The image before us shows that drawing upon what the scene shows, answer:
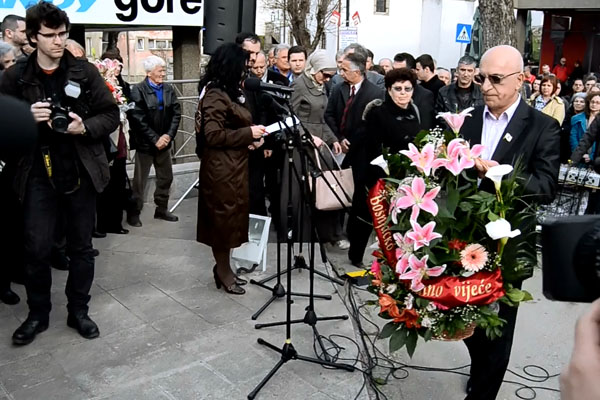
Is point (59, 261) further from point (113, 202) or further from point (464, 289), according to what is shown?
point (464, 289)

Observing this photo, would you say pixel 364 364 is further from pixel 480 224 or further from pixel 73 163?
pixel 73 163

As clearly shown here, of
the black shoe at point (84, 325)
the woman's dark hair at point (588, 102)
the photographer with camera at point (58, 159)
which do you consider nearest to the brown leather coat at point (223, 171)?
the photographer with camera at point (58, 159)

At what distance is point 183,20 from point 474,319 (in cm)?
645

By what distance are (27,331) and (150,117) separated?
3347 millimetres

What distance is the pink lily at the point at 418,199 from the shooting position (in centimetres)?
297

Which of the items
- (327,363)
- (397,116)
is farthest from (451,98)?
(327,363)

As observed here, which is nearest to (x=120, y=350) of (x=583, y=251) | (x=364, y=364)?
(x=364, y=364)

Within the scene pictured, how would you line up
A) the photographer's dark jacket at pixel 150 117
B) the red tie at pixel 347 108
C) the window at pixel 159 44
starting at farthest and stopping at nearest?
1. the window at pixel 159 44
2. the photographer's dark jacket at pixel 150 117
3. the red tie at pixel 347 108

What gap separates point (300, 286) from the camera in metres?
5.52

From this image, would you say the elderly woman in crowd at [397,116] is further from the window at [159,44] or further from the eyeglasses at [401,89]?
the window at [159,44]

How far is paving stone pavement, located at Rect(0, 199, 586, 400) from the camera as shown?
3832 millimetres

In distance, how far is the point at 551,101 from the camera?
954 centimetres

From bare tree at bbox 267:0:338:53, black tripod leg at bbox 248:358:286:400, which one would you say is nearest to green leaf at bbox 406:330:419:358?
black tripod leg at bbox 248:358:286:400

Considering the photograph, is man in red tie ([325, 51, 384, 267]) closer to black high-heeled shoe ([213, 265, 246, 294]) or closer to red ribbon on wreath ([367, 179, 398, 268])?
black high-heeled shoe ([213, 265, 246, 294])
